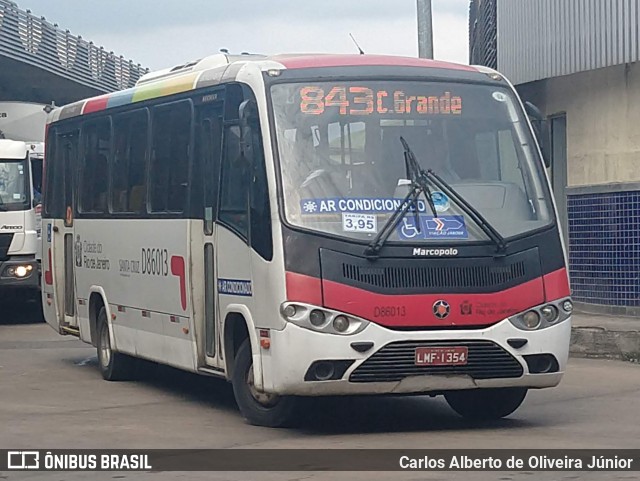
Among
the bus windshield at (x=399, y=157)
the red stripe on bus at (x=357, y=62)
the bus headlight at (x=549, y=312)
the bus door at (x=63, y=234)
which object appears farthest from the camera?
the bus door at (x=63, y=234)

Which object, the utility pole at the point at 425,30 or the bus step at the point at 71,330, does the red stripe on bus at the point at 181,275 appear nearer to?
the bus step at the point at 71,330

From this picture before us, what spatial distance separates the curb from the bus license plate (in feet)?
21.1

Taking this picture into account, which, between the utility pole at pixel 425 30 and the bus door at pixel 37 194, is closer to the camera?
the utility pole at pixel 425 30

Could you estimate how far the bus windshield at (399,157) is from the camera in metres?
10.3

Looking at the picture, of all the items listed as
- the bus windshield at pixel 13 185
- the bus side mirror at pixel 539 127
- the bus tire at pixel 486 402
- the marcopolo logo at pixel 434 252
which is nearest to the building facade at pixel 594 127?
the bus side mirror at pixel 539 127

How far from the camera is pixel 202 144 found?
38.9 feet

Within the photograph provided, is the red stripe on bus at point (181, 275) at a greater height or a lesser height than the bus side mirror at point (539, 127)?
lesser

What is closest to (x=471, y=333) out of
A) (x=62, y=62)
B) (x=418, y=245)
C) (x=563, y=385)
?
(x=418, y=245)

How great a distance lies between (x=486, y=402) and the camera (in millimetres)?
11320

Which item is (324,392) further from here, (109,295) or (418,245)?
(109,295)

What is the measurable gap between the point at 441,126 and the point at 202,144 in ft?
7.36

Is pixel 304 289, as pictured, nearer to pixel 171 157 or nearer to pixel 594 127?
pixel 171 157

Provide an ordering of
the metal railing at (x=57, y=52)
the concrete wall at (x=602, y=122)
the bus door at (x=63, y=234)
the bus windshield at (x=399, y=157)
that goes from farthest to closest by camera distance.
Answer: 1. the metal railing at (x=57, y=52)
2. the concrete wall at (x=602, y=122)
3. the bus door at (x=63, y=234)
4. the bus windshield at (x=399, y=157)

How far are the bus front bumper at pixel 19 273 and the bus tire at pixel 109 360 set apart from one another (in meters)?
6.84
